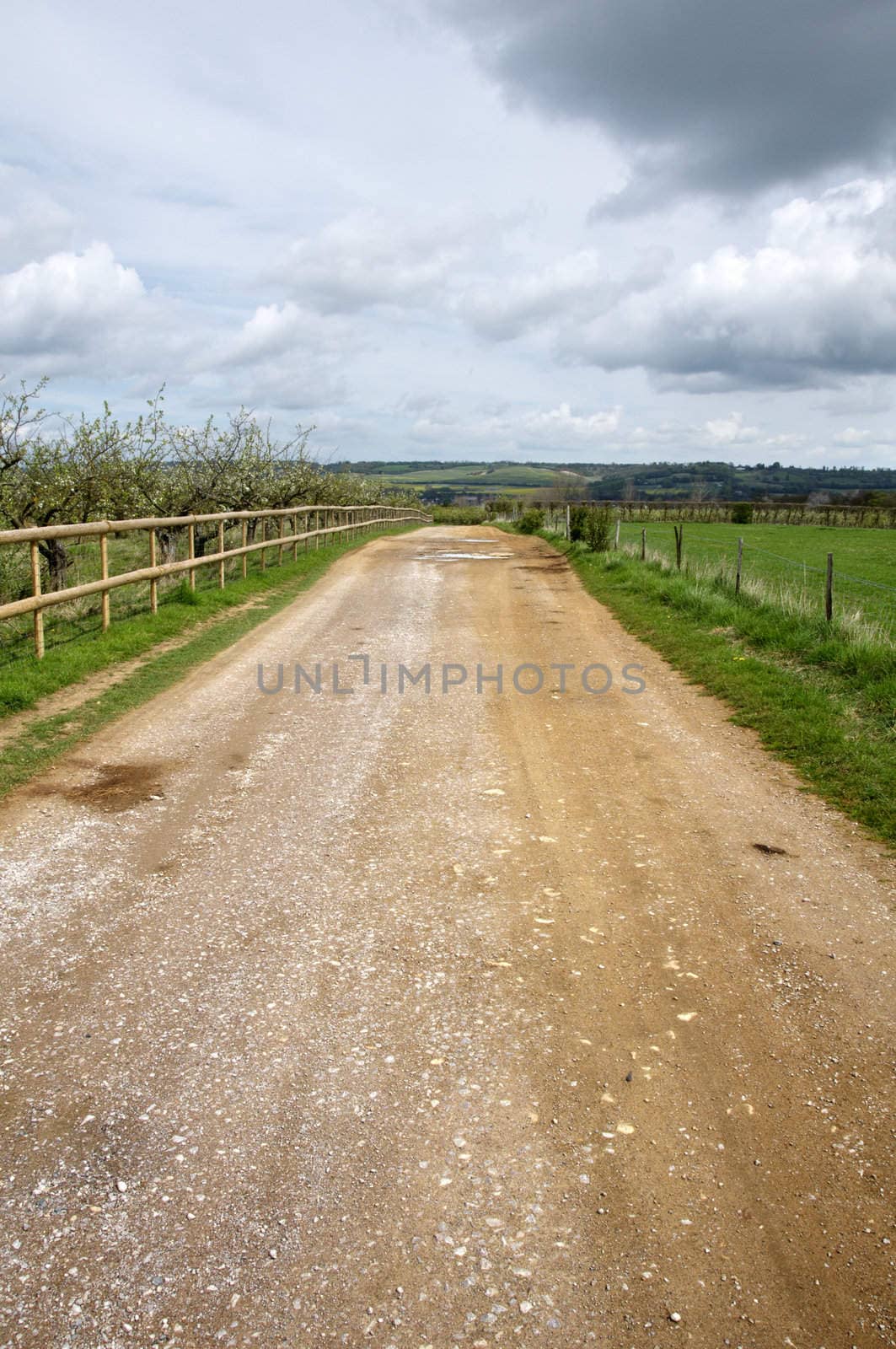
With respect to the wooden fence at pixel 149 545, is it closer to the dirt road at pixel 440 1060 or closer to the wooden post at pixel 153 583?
the wooden post at pixel 153 583

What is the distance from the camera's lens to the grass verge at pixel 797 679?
20.0 ft

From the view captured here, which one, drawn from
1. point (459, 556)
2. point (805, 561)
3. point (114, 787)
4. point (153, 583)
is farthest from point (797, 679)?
point (805, 561)

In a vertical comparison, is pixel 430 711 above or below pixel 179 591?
below

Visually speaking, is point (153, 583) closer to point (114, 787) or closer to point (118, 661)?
point (118, 661)

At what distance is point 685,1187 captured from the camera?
8.51 ft

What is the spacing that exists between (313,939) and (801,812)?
10.8 feet

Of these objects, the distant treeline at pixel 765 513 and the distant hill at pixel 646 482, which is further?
the distant hill at pixel 646 482

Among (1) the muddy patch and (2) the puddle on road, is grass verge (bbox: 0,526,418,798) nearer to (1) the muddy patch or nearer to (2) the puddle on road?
(1) the muddy patch

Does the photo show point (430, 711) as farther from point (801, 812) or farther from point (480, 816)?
point (801, 812)

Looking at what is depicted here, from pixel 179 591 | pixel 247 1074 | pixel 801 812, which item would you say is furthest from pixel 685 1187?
pixel 179 591

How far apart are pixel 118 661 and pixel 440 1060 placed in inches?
281

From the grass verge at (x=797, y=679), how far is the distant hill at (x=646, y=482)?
5065 cm

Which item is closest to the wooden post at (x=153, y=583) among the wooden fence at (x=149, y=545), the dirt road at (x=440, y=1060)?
the wooden fence at (x=149, y=545)

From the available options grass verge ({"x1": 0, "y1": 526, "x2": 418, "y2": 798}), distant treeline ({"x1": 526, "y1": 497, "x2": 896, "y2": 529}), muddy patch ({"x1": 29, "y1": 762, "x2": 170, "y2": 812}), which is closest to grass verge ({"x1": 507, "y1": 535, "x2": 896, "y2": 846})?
muddy patch ({"x1": 29, "y1": 762, "x2": 170, "y2": 812})
